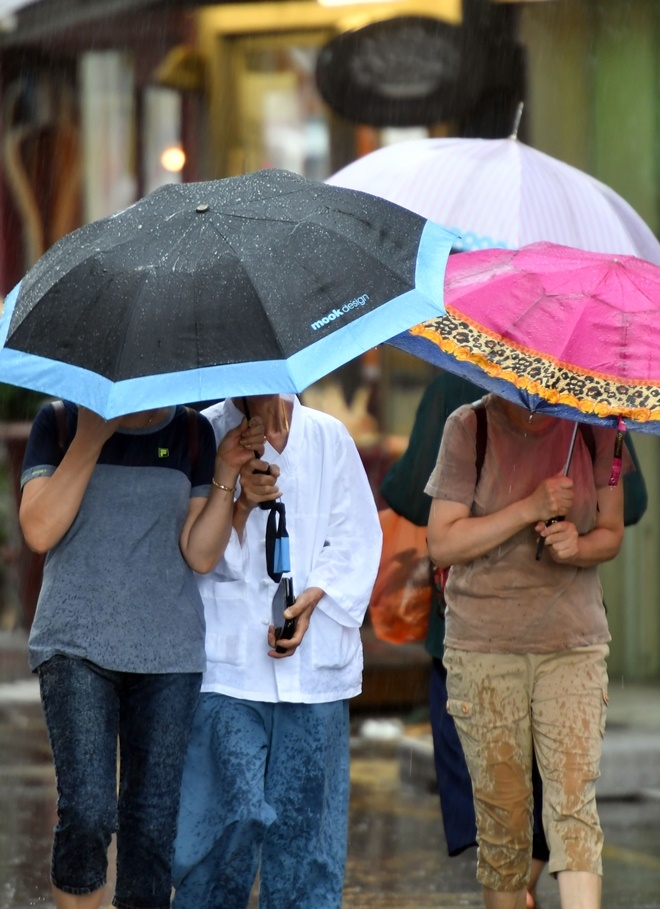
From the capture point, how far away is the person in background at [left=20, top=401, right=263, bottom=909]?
421cm

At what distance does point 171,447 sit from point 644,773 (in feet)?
13.7

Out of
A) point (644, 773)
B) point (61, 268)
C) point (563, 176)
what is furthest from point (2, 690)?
point (61, 268)

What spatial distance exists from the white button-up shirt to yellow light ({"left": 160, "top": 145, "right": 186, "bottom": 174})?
8.12 m

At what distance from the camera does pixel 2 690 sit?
10672mm

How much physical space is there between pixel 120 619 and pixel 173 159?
8.85 m

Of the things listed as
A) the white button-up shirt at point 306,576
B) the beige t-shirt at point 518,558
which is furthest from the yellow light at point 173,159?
the white button-up shirt at point 306,576

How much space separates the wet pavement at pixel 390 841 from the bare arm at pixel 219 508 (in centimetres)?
196

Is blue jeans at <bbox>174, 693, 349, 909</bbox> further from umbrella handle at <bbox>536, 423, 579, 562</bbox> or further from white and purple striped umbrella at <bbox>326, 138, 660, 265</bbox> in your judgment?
white and purple striped umbrella at <bbox>326, 138, 660, 265</bbox>

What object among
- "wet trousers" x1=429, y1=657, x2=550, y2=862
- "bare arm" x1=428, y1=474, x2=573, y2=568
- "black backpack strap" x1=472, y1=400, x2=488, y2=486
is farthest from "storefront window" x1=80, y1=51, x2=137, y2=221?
"bare arm" x1=428, y1=474, x2=573, y2=568

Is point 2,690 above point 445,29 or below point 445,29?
below

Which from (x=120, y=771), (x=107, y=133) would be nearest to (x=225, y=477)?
(x=120, y=771)

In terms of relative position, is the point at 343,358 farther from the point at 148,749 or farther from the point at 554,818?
the point at 554,818

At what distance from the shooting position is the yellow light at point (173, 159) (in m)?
12.6

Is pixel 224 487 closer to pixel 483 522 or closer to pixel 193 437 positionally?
pixel 193 437
